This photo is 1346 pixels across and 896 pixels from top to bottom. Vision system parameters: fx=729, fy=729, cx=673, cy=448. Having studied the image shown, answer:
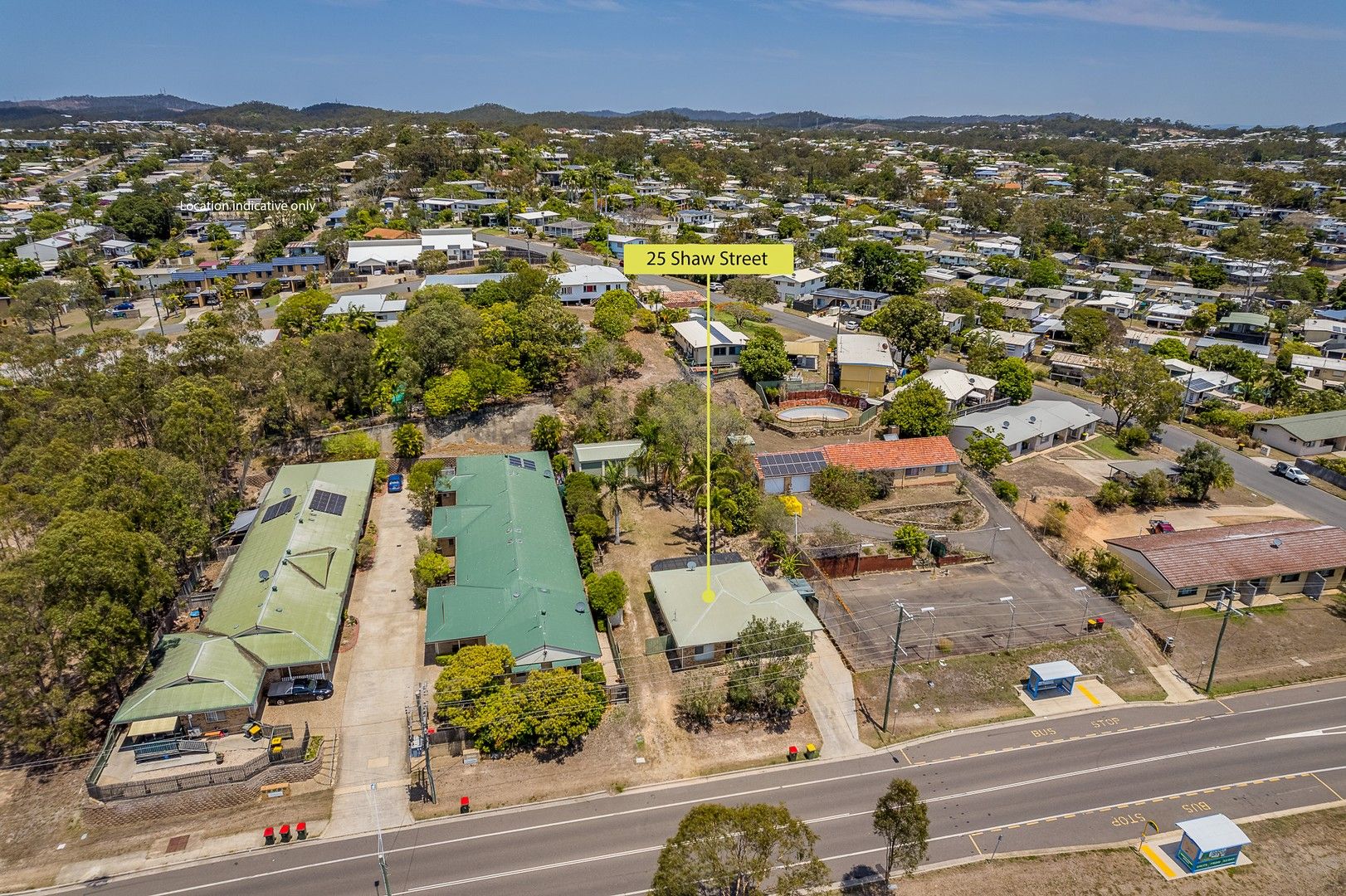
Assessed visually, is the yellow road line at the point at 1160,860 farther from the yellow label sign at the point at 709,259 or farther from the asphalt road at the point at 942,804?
the yellow label sign at the point at 709,259

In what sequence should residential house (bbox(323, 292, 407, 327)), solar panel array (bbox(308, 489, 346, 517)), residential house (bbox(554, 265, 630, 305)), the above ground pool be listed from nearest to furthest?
solar panel array (bbox(308, 489, 346, 517)), the above ground pool, residential house (bbox(323, 292, 407, 327)), residential house (bbox(554, 265, 630, 305))

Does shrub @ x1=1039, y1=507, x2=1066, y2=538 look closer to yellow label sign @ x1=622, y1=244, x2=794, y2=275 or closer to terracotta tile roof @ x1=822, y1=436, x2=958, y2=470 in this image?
terracotta tile roof @ x1=822, y1=436, x2=958, y2=470

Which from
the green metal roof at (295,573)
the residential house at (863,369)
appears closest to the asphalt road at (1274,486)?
the residential house at (863,369)

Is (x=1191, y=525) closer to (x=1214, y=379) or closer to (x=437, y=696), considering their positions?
(x=1214, y=379)

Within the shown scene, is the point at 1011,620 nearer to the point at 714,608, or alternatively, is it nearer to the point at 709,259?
the point at 714,608

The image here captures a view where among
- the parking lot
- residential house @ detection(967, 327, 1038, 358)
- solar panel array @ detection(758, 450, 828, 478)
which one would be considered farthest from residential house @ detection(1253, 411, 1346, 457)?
solar panel array @ detection(758, 450, 828, 478)

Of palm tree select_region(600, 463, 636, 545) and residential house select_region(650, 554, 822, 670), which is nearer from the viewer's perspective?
residential house select_region(650, 554, 822, 670)

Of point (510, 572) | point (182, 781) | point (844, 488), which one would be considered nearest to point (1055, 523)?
point (844, 488)
